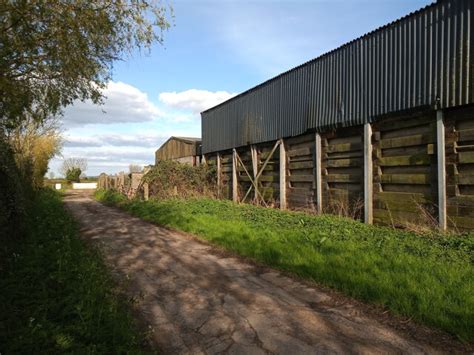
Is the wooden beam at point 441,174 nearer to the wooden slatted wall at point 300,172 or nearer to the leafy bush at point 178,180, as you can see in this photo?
the wooden slatted wall at point 300,172

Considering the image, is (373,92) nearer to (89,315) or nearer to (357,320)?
(357,320)

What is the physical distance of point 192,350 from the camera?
12.3 feet

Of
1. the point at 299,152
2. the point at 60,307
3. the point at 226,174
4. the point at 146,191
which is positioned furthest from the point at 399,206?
the point at 146,191

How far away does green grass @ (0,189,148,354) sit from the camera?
356cm

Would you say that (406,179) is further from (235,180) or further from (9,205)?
(235,180)

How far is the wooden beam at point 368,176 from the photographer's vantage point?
10133mm

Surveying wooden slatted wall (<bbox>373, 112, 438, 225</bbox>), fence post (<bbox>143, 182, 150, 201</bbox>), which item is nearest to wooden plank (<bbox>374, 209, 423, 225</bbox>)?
wooden slatted wall (<bbox>373, 112, 438, 225</bbox>)

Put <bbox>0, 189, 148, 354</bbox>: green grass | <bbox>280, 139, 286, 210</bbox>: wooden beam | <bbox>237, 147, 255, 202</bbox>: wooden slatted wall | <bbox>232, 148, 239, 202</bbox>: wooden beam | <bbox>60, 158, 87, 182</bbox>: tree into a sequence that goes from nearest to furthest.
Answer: <bbox>0, 189, 148, 354</bbox>: green grass < <bbox>280, 139, 286, 210</bbox>: wooden beam < <bbox>237, 147, 255, 202</bbox>: wooden slatted wall < <bbox>232, 148, 239, 202</bbox>: wooden beam < <bbox>60, 158, 87, 182</bbox>: tree

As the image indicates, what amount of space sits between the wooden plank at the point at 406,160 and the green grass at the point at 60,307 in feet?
22.9

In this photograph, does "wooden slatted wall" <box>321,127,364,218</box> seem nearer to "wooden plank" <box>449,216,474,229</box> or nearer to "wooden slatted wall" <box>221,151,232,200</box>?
"wooden plank" <box>449,216,474,229</box>

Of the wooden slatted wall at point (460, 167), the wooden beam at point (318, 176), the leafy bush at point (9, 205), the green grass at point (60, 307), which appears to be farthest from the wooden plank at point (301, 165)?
the leafy bush at point (9, 205)

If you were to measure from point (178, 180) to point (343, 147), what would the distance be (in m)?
10.5

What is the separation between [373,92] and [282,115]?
4572mm

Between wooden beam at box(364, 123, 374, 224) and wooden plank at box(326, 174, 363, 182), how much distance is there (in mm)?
491
